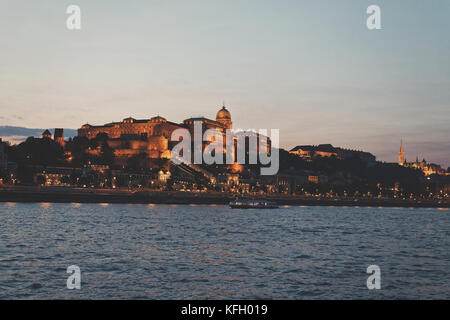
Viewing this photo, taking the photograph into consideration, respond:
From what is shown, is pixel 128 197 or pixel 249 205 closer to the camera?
pixel 249 205

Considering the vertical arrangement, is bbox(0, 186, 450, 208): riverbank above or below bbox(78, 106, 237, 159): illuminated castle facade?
below

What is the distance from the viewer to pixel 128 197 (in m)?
112

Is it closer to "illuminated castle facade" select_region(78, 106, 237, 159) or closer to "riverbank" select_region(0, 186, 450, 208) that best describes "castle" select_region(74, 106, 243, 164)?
"illuminated castle facade" select_region(78, 106, 237, 159)

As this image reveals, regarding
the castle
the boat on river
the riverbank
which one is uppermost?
the castle

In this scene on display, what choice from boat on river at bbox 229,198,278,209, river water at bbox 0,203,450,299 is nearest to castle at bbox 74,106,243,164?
boat on river at bbox 229,198,278,209

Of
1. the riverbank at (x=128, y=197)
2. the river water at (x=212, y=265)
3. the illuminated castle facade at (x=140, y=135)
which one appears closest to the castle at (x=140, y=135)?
the illuminated castle facade at (x=140, y=135)

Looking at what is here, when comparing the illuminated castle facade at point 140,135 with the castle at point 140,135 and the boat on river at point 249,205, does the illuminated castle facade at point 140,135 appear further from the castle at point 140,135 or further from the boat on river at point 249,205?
the boat on river at point 249,205

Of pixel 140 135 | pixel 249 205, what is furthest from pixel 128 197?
pixel 140 135

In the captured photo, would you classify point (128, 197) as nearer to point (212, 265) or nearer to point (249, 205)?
point (249, 205)

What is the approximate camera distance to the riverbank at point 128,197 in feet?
317

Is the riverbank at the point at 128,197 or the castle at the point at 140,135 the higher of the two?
the castle at the point at 140,135

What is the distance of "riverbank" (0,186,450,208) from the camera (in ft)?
317

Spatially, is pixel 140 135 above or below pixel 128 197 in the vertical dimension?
above

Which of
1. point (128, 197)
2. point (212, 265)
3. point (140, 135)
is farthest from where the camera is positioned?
point (140, 135)
